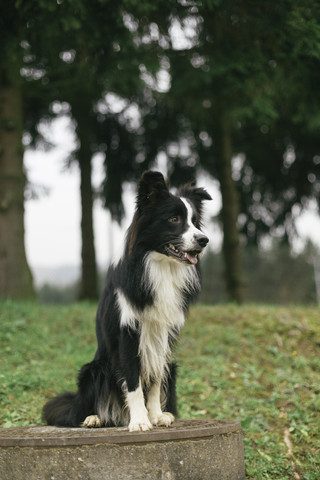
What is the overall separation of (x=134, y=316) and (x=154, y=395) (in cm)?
75

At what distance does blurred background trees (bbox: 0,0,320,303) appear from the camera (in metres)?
7.93

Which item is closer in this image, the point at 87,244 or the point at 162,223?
the point at 162,223

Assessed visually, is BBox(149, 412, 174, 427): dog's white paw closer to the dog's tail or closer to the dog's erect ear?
the dog's tail

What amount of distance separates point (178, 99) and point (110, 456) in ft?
37.4

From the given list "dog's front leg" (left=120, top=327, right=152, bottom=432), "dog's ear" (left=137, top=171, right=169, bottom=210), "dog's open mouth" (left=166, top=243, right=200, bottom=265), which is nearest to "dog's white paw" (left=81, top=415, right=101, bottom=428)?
"dog's front leg" (left=120, top=327, right=152, bottom=432)

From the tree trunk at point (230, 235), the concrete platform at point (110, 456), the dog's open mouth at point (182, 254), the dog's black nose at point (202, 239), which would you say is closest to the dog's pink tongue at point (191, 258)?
the dog's open mouth at point (182, 254)

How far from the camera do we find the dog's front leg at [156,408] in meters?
4.48

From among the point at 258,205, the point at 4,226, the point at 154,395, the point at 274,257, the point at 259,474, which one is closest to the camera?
the point at 154,395

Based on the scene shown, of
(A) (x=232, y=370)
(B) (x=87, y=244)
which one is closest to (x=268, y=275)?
(B) (x=87, y=244)

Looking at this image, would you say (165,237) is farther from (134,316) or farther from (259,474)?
(259,474)

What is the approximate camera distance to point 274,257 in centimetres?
5438

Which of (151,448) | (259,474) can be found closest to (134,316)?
(151,448)

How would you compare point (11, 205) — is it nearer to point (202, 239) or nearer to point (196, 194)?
point (196, 194)

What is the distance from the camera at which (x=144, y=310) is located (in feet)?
14.5
